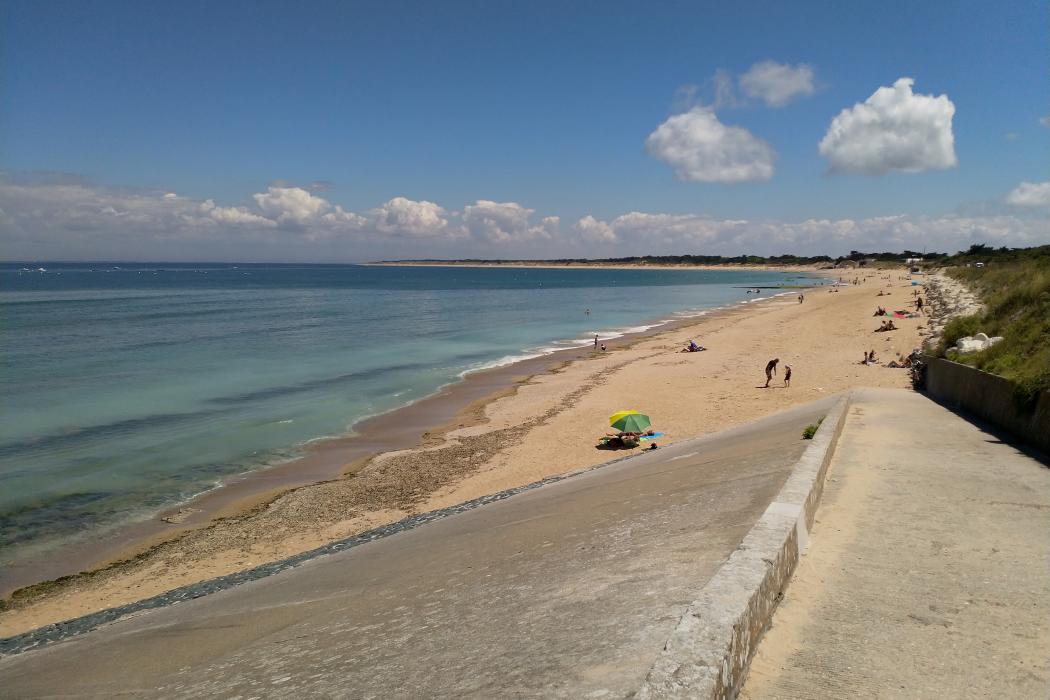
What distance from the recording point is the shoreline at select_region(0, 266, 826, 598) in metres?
11.3

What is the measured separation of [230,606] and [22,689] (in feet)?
6.78

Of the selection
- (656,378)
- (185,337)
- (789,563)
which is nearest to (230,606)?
(789,563)

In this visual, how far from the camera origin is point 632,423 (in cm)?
1603

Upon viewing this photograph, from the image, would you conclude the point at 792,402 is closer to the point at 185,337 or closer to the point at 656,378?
the point at 656,378

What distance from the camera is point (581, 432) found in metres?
18.4

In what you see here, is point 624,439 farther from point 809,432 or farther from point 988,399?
point 988,399

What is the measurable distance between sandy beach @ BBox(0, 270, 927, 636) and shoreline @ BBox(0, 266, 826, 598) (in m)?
0.18

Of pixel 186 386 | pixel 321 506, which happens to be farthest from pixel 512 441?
pixel 186 386

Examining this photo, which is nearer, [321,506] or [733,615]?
[733,615]

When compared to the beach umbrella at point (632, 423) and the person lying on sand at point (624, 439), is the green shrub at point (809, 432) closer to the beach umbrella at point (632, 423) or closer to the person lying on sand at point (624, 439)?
the beach umbrella at point (632, 423)

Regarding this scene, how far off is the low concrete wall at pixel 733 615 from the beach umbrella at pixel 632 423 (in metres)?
10.3

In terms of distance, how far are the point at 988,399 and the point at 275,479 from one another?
15.4 meters

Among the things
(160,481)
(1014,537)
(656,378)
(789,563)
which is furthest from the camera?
(656,378)

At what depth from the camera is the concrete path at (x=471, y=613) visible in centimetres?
393
